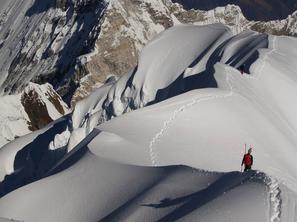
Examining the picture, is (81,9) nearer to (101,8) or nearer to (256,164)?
(101,8)

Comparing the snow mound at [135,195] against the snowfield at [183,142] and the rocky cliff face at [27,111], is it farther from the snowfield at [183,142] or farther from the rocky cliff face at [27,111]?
the rocky cliff face at [27,111]

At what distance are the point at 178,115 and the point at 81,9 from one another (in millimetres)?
148269

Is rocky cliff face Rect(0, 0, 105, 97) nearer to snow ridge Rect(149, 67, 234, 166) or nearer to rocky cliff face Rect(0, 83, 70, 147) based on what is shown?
rocky cliff face Rect(0, 83, 70, 147)

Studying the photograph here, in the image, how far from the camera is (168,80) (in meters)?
58.4

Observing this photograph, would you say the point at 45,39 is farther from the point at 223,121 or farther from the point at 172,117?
the point at 172,117

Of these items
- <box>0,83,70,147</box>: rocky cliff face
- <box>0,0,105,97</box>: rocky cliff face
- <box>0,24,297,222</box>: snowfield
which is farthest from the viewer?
<box>0,0,105,97</box>: rocky cliff face

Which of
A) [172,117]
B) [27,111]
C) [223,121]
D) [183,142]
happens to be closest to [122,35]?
Result: [27,111]

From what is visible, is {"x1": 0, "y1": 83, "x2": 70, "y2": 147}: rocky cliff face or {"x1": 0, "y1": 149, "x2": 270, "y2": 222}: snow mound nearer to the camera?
{"x1": 0, "y1": 149, "x2": 270, "y2": 222}: snow mound

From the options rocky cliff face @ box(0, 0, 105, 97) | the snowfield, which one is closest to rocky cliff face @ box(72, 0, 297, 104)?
rocky cliff face @ box(0, 0, 105, 97)

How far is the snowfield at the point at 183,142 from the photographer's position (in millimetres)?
25078

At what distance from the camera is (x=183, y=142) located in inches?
1460

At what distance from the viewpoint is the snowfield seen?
82.3 ft

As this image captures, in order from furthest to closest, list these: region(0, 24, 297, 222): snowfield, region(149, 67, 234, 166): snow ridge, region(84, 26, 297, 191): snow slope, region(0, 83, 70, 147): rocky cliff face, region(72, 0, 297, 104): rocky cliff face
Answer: region(72, 0, 297, 104): rocky cliff face < region(0, 83, 70, 147): rocky cliff face < region(84, 26, 297, 191): snow slope < region(149, 67, 234, 166): snow ridge < region(0, 24, 297, 222): snowfield

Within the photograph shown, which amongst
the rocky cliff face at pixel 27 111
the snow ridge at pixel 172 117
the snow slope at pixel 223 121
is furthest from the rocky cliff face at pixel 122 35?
the snow ridge at pixel 172 117
